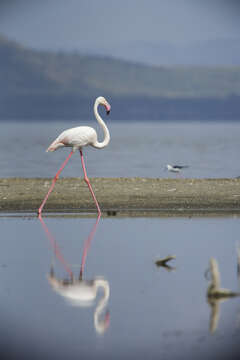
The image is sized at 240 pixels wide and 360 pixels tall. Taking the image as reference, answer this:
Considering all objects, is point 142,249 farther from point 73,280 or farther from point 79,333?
point 79,333

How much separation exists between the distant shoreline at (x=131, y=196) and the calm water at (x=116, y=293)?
2308 millimetres

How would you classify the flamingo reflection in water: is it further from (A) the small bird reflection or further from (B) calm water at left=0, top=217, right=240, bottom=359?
(A) the small bird reflection

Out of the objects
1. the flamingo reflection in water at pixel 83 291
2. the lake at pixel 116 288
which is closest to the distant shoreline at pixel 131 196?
the lake at pixel 116 288

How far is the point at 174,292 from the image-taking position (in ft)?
31.6

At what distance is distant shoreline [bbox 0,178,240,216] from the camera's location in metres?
16.6

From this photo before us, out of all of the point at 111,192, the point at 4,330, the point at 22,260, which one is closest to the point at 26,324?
the point at 4,330

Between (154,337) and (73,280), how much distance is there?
229cm

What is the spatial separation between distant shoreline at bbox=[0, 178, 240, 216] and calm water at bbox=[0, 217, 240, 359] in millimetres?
2308

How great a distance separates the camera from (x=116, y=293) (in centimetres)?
955

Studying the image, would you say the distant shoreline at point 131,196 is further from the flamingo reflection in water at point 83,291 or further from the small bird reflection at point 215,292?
the small bird reflection at point 215,292

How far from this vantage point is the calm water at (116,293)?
26.0ft

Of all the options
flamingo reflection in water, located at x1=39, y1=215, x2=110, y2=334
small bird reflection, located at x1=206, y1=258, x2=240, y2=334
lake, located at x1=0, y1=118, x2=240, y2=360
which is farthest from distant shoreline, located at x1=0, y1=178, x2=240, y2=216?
small bird reflection, located at x1=206, y1=258, x2=240, y2=334

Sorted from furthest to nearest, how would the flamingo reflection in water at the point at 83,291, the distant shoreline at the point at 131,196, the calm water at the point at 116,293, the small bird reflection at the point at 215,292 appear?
the distant shoreline at the point at 131,196 < the small bird reflection at the point at 215,292 < the flamingo reflection in water at the point at 83,291 < the calm water at the point at 116,293

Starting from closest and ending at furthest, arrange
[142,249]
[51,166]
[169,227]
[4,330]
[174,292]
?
[4,330] < [174,292] < [142,249] < [169,227] < [51,166]
